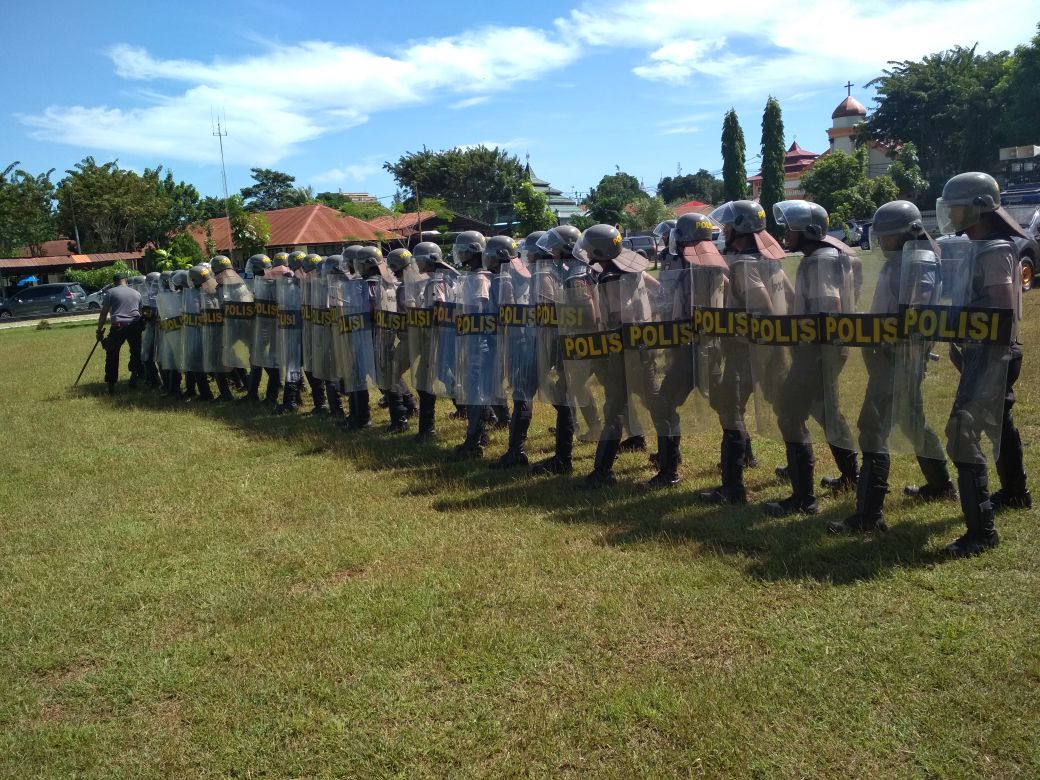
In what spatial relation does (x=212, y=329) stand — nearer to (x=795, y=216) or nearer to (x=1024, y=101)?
(x=795, y=216)

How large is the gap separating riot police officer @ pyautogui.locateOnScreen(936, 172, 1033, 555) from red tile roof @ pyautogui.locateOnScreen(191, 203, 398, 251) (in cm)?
4449

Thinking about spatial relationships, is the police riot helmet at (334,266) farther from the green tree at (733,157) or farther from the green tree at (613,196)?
the green tree at (733,157)

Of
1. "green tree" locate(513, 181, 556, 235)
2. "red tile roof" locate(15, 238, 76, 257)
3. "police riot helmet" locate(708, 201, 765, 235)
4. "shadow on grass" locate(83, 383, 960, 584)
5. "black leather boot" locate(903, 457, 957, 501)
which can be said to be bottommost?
"shadow on grass" locate(83, 383, 960, 584)

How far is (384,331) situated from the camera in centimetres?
1020

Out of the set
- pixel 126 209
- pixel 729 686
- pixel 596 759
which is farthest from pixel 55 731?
pixel 126 209

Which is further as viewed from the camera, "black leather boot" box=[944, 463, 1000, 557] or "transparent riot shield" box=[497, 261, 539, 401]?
"transparent riot shield" box=[497, 261, 539, 401]

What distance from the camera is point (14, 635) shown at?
5273mm

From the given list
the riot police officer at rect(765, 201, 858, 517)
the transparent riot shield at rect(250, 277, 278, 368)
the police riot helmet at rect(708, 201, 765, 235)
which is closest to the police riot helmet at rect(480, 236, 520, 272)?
the police riot helmet at rect(708, 201, 765, 235)

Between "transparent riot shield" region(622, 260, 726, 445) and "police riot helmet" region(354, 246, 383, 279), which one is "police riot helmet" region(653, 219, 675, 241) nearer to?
"transparent riot shield" region(622, 260, 726, 445)

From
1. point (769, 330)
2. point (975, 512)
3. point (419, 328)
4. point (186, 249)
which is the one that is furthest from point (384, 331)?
point (186, 249)

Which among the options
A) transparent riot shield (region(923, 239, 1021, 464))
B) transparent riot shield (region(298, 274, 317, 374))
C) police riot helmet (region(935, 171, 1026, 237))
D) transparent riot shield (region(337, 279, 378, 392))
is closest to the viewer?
transparent riot shield (region(923, 239, 1021, 464))

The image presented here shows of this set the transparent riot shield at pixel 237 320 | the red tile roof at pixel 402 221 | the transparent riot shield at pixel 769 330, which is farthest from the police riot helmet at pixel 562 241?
the red tile roof at pixel 402 221

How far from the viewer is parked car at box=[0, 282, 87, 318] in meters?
43.3

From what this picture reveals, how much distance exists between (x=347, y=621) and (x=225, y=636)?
2.25ft
